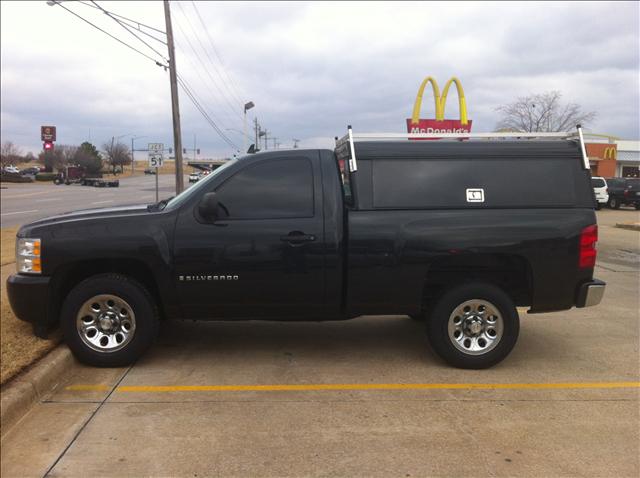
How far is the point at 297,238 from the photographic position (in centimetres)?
447

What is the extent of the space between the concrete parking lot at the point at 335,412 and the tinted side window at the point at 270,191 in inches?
54.1

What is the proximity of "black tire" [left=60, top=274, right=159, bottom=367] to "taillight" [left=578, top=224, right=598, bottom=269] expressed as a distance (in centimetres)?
371

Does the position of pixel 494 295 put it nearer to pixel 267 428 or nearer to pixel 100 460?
pixel 267 428

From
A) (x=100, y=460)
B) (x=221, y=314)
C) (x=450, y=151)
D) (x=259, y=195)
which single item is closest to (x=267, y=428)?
(x=100, y=460)

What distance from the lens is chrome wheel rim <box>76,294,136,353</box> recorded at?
454 centimetres

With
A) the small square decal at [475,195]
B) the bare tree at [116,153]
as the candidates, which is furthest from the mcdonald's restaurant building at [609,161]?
the bare tree at [116,153]

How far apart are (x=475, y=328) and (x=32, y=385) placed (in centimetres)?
356

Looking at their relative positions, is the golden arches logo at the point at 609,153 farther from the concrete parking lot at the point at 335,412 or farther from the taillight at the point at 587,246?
the taillight at the point at 587,246

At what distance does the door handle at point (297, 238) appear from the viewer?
446 centimetres

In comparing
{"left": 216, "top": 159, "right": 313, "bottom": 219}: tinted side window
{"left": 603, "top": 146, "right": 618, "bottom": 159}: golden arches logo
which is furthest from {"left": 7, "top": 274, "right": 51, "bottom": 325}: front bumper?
{"left": 603, "top": 146, "right": 618, "bottom": 159}: golden arches logo

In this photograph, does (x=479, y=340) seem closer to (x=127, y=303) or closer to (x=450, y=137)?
(x=450, y=137)

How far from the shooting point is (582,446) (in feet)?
11.0

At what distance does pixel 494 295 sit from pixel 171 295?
9.06 feet

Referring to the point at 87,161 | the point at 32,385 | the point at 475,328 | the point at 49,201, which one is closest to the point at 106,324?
the point at 32,385
